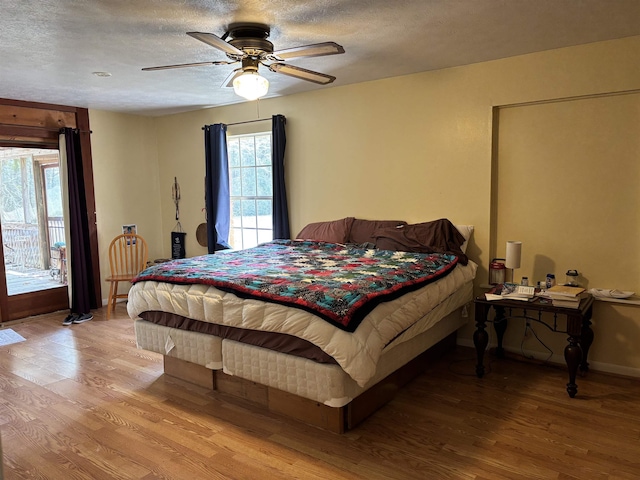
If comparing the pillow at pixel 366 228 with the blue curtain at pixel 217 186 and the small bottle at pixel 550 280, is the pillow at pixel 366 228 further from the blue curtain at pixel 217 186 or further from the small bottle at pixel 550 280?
the blue curtain at pixel 217 186

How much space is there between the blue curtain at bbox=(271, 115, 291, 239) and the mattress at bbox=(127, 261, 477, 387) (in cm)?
184

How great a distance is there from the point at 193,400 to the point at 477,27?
296 centimetres

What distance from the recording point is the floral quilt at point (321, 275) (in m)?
2.48

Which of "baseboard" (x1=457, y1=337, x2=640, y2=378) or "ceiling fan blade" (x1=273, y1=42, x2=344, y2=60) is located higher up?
"ceiling fan blade" (x1=273, y1=42, x2=344, y2=60)

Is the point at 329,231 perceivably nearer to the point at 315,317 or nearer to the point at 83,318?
the point at 315,317

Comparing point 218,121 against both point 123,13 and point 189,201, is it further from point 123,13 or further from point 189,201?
point 123,13

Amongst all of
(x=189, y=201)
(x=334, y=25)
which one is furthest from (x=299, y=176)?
(x=334, y=25)

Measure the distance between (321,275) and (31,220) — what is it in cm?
389

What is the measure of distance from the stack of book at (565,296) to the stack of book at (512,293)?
0.38 ft

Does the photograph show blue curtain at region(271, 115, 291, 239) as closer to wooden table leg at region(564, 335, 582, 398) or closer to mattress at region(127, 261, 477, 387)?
mattress at region(127, 261, 477, 387)

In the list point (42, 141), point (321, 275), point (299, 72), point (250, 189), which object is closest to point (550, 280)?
point (321, 275)

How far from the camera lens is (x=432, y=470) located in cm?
224

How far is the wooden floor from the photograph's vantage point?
228cm

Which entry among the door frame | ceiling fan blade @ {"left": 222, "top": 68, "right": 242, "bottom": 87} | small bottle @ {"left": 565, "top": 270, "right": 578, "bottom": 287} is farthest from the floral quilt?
the door frame
